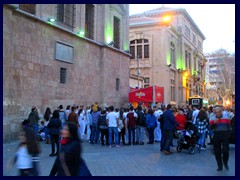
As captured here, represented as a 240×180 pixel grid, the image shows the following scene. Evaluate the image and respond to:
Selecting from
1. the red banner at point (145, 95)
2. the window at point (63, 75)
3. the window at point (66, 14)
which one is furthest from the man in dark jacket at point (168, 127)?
the red banner at point (145, 95)

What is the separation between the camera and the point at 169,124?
11.0 m

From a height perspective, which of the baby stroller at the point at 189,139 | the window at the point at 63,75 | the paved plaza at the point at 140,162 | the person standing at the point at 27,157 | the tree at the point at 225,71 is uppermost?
the tree at the point at 225,71

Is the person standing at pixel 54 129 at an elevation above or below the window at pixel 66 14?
below

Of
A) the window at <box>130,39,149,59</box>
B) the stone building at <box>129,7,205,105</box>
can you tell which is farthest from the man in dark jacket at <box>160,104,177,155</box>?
the window at <box>130,39,149,59</box>

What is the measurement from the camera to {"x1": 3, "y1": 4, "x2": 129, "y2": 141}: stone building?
46.5 feet

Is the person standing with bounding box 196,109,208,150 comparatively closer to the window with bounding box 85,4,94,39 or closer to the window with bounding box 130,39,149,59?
the window with bounding box 85,4,94,39

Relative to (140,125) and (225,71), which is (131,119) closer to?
(140,125)

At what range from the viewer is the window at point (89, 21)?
21172 mm

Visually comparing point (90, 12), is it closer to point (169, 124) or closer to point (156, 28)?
point (169, 124)

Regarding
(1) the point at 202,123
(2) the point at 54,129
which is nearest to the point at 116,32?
(1) the point at 202,123

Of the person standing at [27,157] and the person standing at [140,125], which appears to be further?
the person standing at [140,125]

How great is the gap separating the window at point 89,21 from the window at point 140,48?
19431 millimetres

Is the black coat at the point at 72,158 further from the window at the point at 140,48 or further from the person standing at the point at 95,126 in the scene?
the window at the point at 140,48

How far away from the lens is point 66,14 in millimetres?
18625
